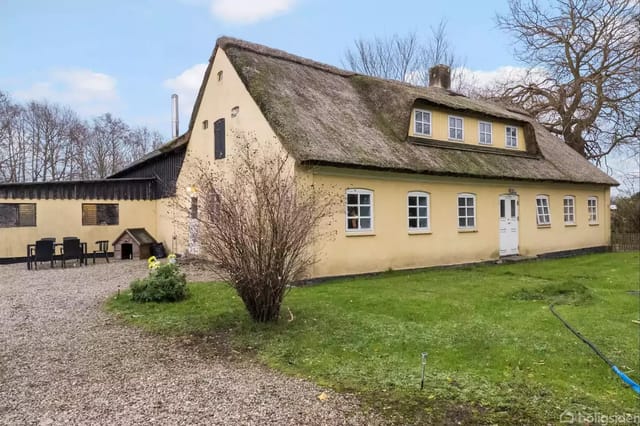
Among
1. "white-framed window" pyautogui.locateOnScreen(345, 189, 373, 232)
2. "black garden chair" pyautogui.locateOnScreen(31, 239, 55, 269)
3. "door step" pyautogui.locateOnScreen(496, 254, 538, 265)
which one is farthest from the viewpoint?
"door step" pyautogui.locateOnScreen(496, 254, 538, 265)

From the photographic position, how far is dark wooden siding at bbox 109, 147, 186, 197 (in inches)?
669

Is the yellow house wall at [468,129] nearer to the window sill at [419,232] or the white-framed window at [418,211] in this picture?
the white-framed window at [418,211]

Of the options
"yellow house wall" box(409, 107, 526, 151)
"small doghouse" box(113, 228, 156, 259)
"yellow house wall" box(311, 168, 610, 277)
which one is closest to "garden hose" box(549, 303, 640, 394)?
"yellow house wall" box(311, 168, 610, 277)

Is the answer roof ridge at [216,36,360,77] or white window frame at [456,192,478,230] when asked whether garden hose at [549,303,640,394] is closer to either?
white window frame at [456,192,478,230]

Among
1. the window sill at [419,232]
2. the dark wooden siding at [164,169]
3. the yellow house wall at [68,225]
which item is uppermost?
the dark wooden siding at [164,169]

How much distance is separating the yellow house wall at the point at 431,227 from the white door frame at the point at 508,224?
22 cm

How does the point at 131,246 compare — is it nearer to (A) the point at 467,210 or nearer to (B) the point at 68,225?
(B) the point at 68,225

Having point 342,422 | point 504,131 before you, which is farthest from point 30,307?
point 504,131

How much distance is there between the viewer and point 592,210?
62.4ft

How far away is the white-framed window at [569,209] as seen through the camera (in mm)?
17641

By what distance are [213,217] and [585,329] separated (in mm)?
5552

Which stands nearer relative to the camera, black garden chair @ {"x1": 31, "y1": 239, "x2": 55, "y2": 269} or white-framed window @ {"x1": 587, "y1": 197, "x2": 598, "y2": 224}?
black garden chair @ {"x1": 31, "y1": 239, "x2": 55, "y2": 269}

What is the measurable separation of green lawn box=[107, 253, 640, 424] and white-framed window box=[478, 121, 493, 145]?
22.8 ft

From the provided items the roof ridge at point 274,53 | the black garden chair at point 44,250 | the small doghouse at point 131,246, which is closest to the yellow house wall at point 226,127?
the roof ridge at point 274,53
